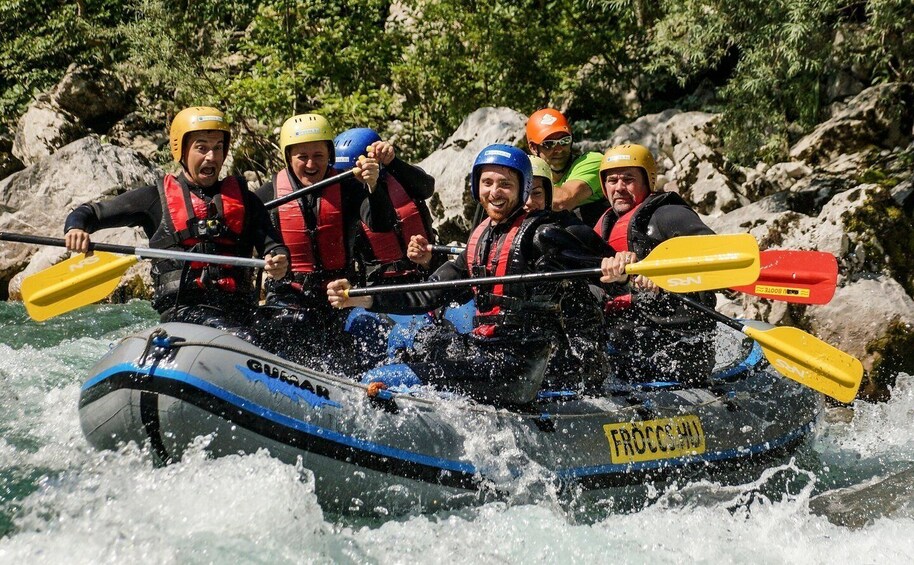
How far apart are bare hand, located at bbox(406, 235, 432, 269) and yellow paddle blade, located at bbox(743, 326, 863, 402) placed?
6.23 feet

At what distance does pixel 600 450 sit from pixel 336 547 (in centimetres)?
151

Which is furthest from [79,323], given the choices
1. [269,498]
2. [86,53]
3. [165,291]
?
[86,53]

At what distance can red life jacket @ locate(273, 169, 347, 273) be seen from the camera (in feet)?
17.5

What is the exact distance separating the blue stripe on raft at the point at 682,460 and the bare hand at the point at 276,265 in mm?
1794

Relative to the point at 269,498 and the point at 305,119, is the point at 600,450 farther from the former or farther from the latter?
the point at 305,119

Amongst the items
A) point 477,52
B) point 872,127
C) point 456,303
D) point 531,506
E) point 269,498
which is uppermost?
point 477,52

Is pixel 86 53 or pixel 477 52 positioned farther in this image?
pixel 86 53

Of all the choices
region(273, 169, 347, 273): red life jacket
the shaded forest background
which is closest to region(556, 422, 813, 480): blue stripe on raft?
region(273, 169, 347, 273): red life jacket

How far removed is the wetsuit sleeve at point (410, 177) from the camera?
5746 millimetres

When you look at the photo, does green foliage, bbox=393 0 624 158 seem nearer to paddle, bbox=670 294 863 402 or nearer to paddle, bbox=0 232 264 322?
paddle, bbox=670 294 863 402

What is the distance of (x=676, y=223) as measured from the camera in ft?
16.9

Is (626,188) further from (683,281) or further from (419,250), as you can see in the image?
(419,250)

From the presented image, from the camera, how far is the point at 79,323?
916 cm

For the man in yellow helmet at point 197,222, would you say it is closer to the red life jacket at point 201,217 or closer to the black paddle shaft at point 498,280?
the red life jacket at point 201,217
